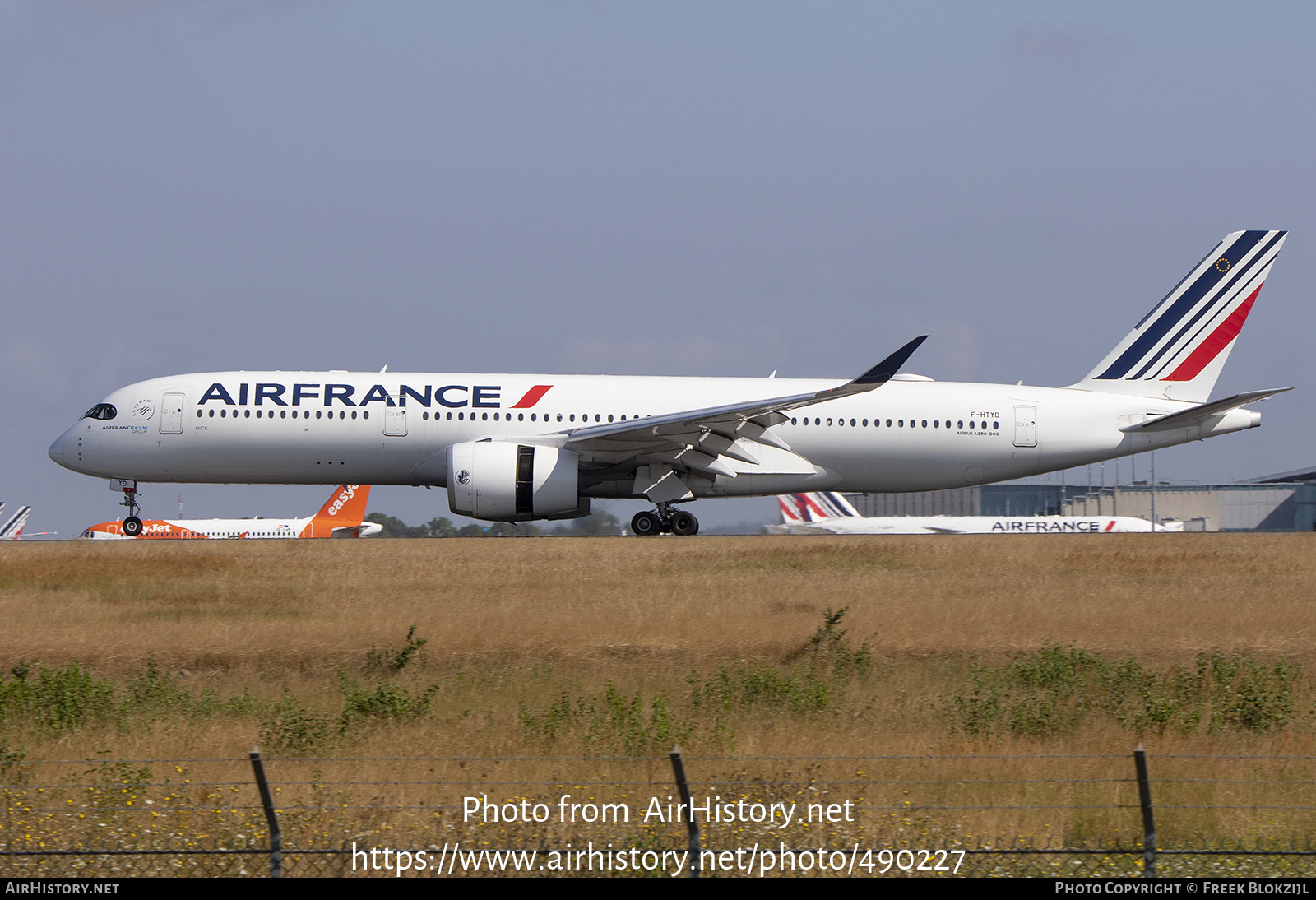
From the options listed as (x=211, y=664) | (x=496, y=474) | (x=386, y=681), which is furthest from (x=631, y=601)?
(x=496, y=474)

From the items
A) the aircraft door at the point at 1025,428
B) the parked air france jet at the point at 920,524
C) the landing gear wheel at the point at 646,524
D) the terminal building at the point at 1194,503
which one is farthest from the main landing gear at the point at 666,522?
the terminal building at the point at 1194,503

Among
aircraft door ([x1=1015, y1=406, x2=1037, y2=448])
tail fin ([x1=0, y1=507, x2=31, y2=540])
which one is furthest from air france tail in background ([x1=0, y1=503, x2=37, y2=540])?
aircraft door ([x1=1015, y1=406, x2=1037, y2=448])

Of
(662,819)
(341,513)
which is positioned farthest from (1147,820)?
(341,513)

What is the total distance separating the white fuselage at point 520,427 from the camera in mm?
30344

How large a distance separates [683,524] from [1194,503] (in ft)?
276

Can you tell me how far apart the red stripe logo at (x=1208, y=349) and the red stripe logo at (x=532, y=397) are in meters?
17.2

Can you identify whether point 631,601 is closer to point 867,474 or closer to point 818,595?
point 818,595

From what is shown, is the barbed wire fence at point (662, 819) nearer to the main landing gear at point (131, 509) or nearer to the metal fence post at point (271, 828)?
the metal fence post at point (271, 828)

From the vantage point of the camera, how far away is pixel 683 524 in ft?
103

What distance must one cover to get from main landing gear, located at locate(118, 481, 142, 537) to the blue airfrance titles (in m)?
3.44

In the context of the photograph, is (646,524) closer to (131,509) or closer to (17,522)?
(131,509)

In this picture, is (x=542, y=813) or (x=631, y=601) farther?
(x=631, y=601)

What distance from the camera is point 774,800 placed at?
36.7 ft
